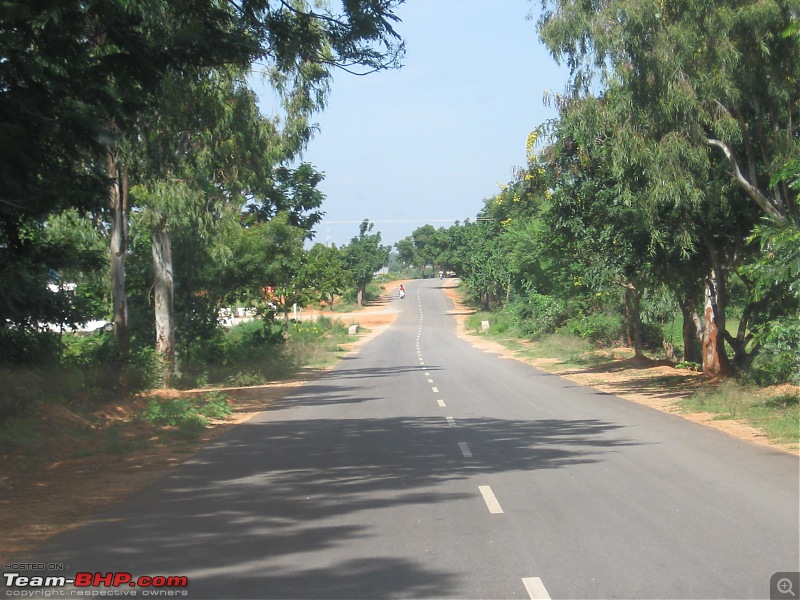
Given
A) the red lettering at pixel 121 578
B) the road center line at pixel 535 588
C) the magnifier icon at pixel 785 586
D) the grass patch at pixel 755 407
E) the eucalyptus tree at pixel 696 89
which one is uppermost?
the eucalyptus tree at pixel 696 89

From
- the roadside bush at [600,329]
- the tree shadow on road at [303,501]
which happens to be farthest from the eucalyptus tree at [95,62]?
the roadside bush at [600,329]

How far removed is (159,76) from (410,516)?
6234 mm

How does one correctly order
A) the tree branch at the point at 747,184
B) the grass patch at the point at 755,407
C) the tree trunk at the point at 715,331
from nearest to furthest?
the grass patch at the point at 755,407
the tree branch at the point at 747,184
the tree trunk at the point at 715,331

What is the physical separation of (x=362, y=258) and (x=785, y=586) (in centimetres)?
10140

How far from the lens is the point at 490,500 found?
943 cm

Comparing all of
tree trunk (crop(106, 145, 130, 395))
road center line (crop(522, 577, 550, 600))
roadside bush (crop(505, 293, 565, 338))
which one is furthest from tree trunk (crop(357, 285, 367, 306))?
road center line (crop(522, 577, 550, 600))

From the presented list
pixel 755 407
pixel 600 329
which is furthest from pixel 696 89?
pixel 600 329

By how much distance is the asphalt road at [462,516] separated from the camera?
21.5 feet

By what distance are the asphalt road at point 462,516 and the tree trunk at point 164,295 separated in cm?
1059

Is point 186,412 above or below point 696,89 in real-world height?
below

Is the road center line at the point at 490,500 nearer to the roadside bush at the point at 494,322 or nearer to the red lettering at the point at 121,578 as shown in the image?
the red lettering at the point at 121,578

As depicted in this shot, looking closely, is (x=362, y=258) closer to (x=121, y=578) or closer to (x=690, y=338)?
(x=690, y=338)

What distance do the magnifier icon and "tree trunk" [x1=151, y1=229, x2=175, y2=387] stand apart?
21.1 metres

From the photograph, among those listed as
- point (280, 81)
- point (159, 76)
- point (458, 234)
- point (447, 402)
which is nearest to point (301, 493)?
point (159, 76)
